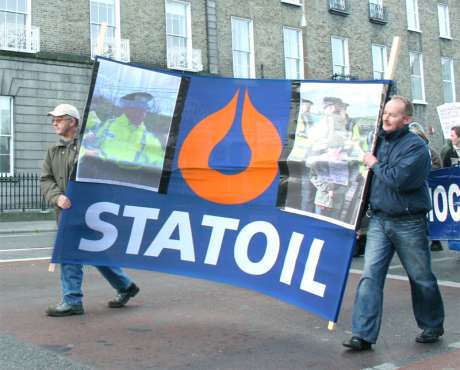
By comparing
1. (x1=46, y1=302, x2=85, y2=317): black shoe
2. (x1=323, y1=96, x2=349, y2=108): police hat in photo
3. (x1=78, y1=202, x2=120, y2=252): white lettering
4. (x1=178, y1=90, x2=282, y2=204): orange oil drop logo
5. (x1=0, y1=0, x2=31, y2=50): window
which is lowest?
(x1=46, y1=302, x2=85, y2=317): black shoe

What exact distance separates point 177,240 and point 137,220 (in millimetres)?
386

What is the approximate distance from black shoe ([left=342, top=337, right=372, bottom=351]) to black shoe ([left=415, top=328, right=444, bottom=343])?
1.56 feet

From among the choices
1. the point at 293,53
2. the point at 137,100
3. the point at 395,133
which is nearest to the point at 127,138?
the point at 137,100

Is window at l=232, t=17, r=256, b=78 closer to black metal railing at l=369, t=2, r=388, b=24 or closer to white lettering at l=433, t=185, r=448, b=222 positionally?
black metal railing at l=369, t=2, r=388, b=24

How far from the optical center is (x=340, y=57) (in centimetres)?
2955

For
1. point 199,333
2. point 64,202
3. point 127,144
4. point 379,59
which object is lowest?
point 199,333

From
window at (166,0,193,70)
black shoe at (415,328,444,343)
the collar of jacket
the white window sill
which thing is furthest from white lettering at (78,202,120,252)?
the white window sill

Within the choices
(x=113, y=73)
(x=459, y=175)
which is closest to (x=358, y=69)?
(x=459, y=175)

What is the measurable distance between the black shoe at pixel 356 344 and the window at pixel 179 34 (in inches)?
792

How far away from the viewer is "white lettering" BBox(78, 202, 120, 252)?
5176mm

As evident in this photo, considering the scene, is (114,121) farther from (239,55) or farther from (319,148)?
(239,55)

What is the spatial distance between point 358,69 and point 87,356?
2765cm

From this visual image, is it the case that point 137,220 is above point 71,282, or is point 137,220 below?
above

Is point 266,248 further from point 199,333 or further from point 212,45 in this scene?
point 212,45
